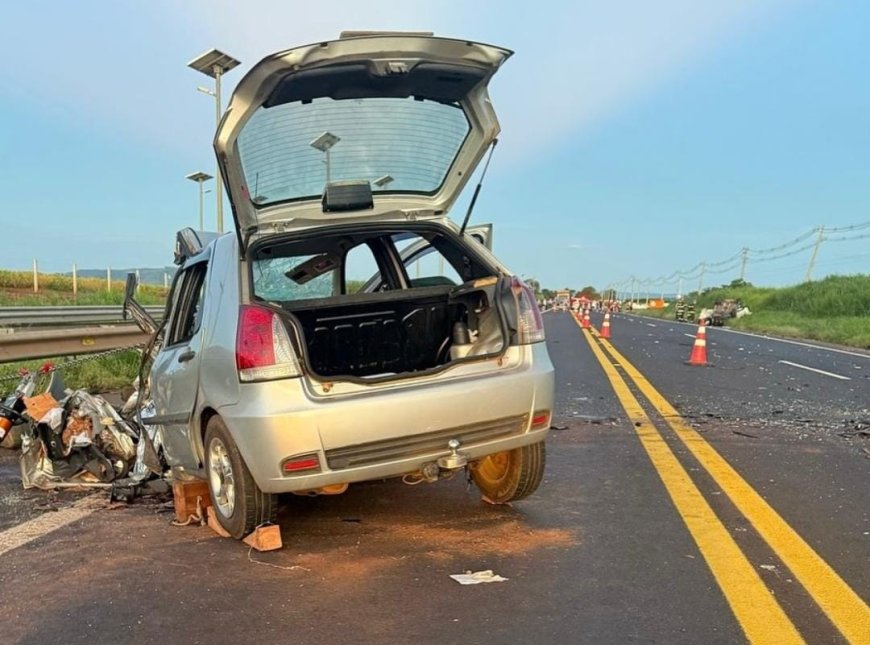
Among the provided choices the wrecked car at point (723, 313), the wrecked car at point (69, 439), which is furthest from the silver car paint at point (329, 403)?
the wrecked car at point (723, 313)

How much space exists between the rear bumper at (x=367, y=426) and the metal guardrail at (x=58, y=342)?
3.98m

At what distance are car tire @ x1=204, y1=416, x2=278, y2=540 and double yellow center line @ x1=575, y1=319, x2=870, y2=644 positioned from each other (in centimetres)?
207

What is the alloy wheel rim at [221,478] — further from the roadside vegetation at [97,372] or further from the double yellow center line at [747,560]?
the roadside vegetation at [97,372]

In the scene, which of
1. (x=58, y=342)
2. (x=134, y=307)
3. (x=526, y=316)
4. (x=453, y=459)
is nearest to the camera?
(x=453, y=459)

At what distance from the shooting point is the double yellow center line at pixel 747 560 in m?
2.75

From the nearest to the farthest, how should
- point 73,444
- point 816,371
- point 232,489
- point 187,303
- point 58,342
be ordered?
point 232,489 < point 187,303 < point 73,444 < point 58,342 < point 816,371

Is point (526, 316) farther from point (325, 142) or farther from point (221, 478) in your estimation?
point (221, 478)

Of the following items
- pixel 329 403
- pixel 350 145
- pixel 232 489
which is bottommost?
pixel 232 489

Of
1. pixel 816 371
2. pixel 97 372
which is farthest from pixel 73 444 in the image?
pixel 816 371

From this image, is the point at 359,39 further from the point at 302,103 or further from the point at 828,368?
the point at 828,368

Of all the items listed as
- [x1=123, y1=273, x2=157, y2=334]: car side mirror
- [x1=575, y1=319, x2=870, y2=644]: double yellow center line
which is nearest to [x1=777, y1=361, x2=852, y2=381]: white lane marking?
[x1=575, y1=319, x2=870, y2=644]: double yellow center line

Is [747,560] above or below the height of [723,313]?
below

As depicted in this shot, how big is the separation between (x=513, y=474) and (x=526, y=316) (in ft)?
2.89

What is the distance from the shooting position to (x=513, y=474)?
4.20 metres
